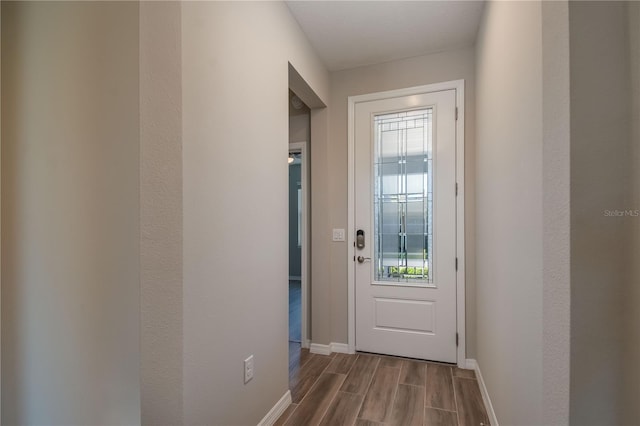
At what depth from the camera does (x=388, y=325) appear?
8.82ft

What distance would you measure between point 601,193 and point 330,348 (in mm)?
2457

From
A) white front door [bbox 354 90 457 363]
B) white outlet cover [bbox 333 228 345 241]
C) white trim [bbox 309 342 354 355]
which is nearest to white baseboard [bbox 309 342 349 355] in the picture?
white trim [bbox 309 342 354 355]

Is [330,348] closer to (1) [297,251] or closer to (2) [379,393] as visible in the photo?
(2) [379,393]

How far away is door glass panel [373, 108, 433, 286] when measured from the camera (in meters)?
2.61

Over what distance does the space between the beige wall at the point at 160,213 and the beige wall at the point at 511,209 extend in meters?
1.30

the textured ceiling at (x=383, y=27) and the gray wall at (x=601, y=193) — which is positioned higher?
the textured ceiling at (x=383, y=27)

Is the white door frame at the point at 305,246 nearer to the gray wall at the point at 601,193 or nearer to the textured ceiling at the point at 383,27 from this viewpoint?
the textured ceiling at the point at 383,27

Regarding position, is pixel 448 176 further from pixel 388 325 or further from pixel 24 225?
pixel 24 225

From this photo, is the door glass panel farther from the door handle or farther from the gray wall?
the gray wall

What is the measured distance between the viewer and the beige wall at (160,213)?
3.54 feet

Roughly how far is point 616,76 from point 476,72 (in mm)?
1688

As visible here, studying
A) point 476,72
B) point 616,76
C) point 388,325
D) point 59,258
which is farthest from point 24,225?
point 476,72

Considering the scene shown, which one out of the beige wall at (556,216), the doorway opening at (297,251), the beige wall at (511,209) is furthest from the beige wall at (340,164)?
the beige wall at (556,216)

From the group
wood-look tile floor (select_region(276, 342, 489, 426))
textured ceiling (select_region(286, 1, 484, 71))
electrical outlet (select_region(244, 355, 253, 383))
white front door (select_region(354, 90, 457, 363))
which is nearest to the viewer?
electrical outlet (select_region(244, 355, 253, 383))
